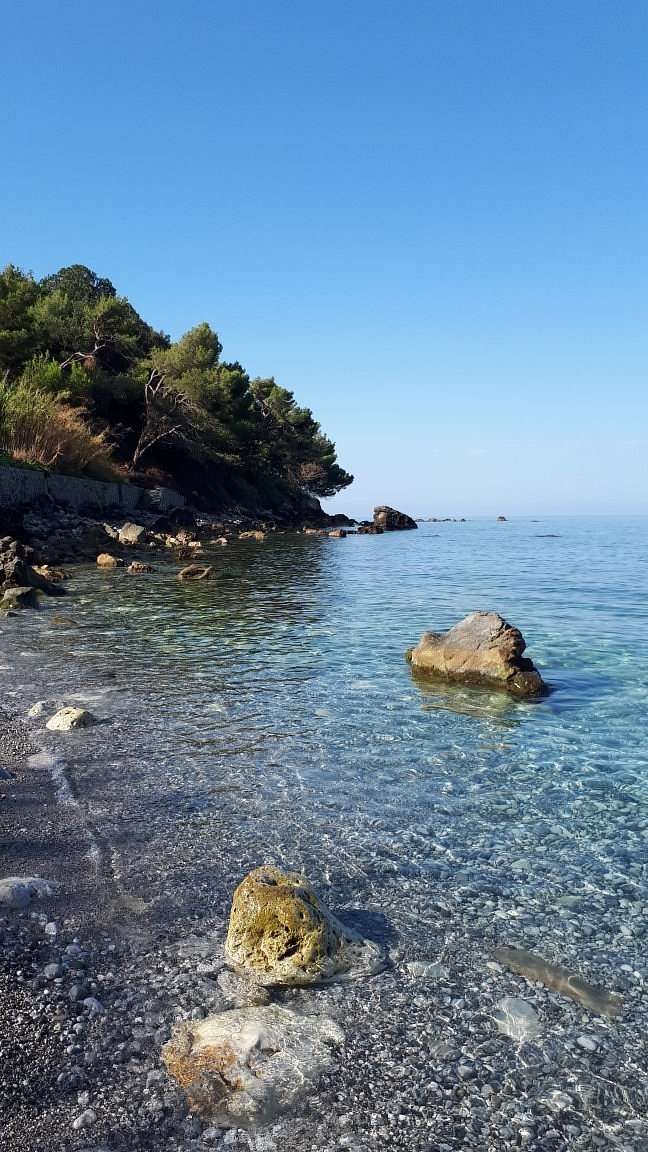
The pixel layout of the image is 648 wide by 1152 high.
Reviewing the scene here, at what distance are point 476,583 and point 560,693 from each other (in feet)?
56.6

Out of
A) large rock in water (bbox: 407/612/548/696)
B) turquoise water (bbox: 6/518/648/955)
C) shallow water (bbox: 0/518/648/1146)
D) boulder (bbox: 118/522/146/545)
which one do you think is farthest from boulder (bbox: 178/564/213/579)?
large rock in water (bbox: 407/612/548/696)

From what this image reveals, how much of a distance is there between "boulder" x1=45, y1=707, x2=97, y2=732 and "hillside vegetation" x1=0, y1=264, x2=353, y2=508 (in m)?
26.8

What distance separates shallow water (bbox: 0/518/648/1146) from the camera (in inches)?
184

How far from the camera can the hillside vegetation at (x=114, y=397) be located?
36.0 meters

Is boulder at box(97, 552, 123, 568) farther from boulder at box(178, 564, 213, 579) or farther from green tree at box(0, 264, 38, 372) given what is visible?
green tree at box(0, 264, 38, 372)

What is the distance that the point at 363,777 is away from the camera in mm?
6988

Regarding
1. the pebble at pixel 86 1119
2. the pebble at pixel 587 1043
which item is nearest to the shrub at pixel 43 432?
the pebble at pixel 86 1119

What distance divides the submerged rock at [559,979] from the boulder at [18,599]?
607 inches

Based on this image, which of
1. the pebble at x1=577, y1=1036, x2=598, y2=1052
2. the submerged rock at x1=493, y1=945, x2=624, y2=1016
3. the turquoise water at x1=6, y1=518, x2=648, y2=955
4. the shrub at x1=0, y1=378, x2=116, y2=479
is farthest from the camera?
the shrub at x1=0, y1=378, x2=116, y2=479

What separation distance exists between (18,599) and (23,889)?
14.1 meters

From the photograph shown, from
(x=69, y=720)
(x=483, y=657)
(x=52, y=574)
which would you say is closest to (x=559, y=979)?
(x=69, y=720)

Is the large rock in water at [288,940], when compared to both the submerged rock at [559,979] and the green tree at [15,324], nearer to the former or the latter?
the submerged rock at [559,979]

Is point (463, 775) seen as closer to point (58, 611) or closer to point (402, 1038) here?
point (402, 1038)

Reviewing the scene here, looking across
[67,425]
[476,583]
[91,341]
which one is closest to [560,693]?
[476,583]
